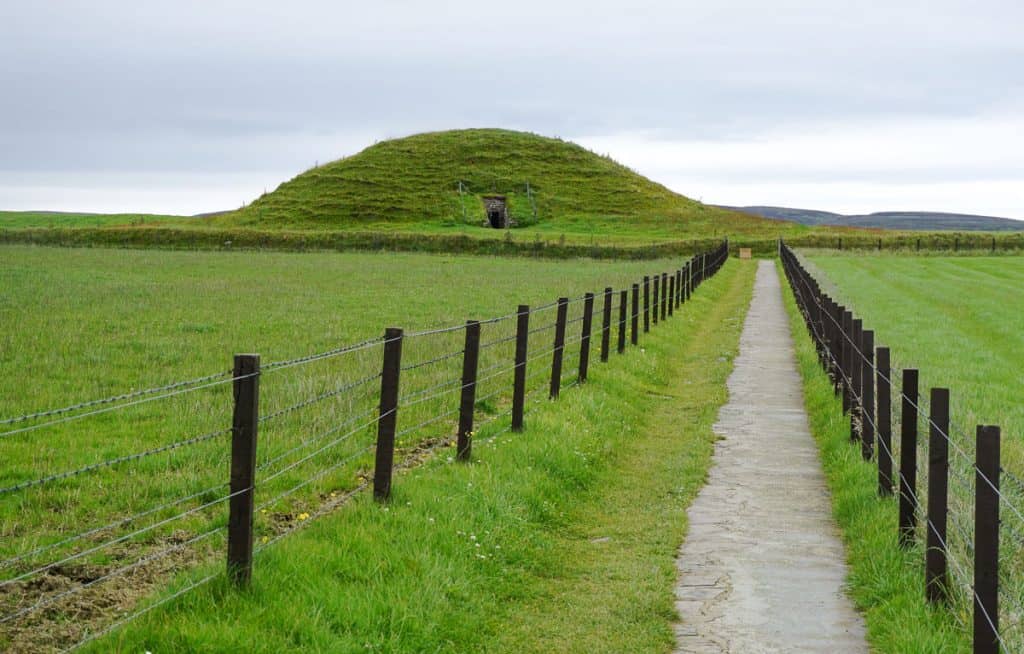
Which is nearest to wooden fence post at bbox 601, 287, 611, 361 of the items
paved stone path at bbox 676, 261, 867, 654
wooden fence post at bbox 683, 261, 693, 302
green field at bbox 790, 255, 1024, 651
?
paved stone path at bbox 676, 261, 867, 654

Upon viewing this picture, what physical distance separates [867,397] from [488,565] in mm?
4950

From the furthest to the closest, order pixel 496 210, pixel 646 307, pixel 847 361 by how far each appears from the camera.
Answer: pixel 496 210 < pixel 646 307 < pixel 847 361

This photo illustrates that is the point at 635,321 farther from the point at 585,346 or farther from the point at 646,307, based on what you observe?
→ the point at 585,346

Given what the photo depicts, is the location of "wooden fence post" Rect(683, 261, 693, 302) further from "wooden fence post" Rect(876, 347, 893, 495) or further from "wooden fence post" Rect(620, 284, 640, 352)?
"wooden fence post" Rect(876, 347, 893, 495)

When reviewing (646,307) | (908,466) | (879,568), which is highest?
(646,307)

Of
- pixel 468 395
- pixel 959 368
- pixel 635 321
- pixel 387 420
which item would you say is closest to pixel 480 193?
pixel 635 321

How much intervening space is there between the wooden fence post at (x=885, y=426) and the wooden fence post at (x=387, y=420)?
4071 mm

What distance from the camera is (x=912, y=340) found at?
22.4 meters

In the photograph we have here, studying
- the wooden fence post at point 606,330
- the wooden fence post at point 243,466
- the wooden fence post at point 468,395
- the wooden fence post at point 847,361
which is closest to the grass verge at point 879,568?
the wooden fence post at point 847,361

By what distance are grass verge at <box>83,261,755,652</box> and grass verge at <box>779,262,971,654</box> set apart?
4.12ft

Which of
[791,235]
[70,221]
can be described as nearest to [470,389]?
[791,235]

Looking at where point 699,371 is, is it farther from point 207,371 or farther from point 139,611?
point 139,611

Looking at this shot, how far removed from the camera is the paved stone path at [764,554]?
647 centimetres

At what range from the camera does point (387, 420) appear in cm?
820
